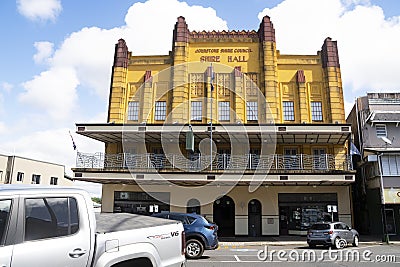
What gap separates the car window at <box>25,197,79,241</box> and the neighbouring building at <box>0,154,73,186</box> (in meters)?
35.2

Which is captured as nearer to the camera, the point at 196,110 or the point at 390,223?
the point at 390,223

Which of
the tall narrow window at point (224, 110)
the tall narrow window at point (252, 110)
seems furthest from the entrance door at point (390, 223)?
the tall narrow window at point (224, 110)

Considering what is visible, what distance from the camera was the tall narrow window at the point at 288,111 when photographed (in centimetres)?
2600

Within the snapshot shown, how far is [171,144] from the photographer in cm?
2436

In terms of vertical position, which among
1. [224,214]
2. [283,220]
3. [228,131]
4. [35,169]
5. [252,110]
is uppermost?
[252,110]

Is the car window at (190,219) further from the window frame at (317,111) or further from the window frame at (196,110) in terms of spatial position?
the window frame at (317,111)

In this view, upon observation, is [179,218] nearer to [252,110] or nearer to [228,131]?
[228,131]

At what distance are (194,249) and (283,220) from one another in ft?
43.0

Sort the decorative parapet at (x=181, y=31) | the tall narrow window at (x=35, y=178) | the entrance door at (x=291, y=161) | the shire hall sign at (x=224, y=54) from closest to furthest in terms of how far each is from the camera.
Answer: the entrance door at (x=291, y=161), the shire hall sign at (x=224, y=54), the decorative parapet at (x=181, y=31), the tall narrow window at (x=35, y=178)

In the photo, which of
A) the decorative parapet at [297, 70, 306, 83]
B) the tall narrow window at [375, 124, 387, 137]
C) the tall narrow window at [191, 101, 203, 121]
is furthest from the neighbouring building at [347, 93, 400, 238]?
the tall narrow window at [191, 101, 203, 121]

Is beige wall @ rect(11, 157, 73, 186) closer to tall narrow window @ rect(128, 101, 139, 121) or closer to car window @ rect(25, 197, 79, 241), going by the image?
tall narrow window @ rect(128, 101, 139, 121)

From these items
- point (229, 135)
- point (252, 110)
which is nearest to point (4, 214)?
point (229, 135)

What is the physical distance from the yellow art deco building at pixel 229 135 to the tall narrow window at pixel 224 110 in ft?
0.25

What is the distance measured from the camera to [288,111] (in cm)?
2617
